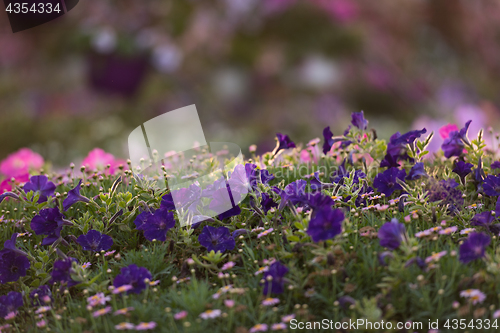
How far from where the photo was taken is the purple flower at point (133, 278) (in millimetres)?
1636

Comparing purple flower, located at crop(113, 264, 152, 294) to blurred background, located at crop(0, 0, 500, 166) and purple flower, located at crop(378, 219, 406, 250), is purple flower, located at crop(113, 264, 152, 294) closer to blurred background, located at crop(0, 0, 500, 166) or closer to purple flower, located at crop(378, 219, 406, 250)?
purple flower, located at crop(378, 219, 406, 250)

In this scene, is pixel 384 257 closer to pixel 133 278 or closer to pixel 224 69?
pixel 133 278

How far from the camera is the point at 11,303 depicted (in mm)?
1752

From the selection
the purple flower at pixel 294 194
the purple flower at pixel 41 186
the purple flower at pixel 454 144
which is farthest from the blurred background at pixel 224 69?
the purple flower at pixel 294 194

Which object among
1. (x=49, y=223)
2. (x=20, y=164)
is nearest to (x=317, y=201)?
(x=49, y=223)

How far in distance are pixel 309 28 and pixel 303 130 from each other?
1659 mm

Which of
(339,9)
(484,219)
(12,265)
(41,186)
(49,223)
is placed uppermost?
(339,9)

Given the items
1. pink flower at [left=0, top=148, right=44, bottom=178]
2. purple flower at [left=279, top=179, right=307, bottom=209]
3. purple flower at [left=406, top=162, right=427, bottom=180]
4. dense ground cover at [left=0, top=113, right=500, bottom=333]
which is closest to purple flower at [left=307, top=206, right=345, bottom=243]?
dense ground cover at [left=0, top=113, right=500, bottom=333]

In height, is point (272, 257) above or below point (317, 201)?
below

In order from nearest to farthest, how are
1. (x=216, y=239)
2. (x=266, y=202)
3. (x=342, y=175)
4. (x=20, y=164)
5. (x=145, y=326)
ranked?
(x=145, y=326)
(x=216, y=239)
(x=266, y=202)
(x=342, y=175)
(x=20, y=164)

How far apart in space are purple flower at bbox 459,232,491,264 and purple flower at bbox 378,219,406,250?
0.19m

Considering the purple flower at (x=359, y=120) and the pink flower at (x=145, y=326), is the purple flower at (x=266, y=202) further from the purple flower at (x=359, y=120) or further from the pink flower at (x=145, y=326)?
the pink flower at (x=145, y=326)

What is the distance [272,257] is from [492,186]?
3.33 feet

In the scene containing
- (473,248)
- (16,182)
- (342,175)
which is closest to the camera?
(473,248)
